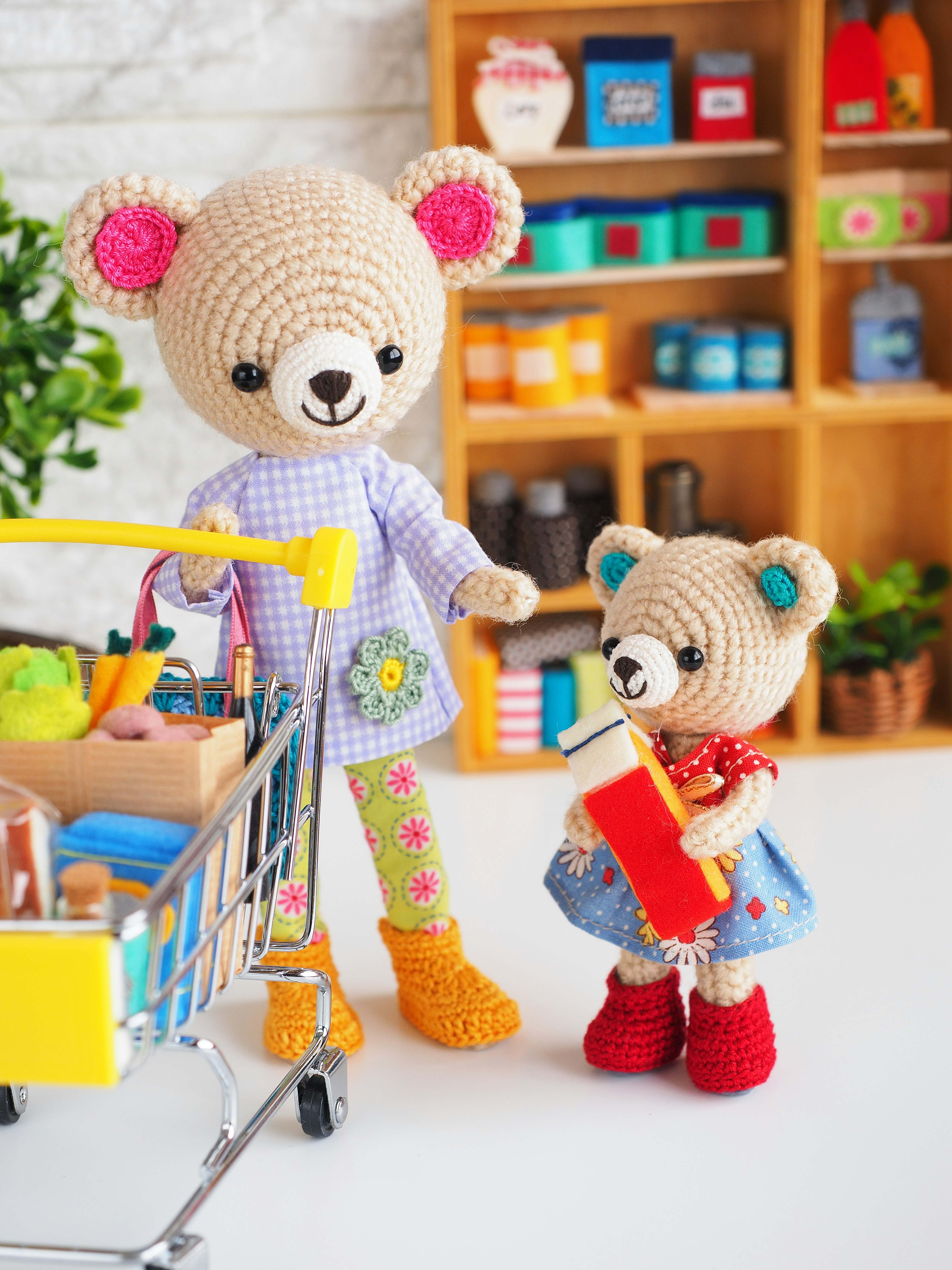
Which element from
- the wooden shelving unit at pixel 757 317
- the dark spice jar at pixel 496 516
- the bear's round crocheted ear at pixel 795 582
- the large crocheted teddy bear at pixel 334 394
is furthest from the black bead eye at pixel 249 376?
the dark spice jar at pixel 496 516

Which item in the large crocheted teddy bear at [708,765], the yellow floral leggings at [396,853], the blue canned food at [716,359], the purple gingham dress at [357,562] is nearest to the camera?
the large crocheted teddy bear at [708,765]

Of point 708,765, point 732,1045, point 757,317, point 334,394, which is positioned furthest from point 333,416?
point 757,317

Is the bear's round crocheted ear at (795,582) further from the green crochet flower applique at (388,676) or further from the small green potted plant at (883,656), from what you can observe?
the small green potted plant at (883,656)

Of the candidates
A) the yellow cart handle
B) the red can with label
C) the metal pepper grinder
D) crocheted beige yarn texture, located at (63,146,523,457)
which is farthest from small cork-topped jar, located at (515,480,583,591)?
the yellow cart handle

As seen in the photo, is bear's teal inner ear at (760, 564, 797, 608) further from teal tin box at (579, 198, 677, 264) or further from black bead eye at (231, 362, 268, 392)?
teal tin box at (579, 198, 677, 264)

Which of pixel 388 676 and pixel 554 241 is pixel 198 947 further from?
pixel 554 241

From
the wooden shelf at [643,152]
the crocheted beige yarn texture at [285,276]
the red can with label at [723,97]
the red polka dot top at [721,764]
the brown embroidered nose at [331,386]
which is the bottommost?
the red polka dot top at [721,764]

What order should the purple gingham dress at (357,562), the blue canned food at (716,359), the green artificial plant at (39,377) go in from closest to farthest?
the purple gingham dress at (357,562), the green artificial plant at (39,377), the blue canned food at (716,359)
